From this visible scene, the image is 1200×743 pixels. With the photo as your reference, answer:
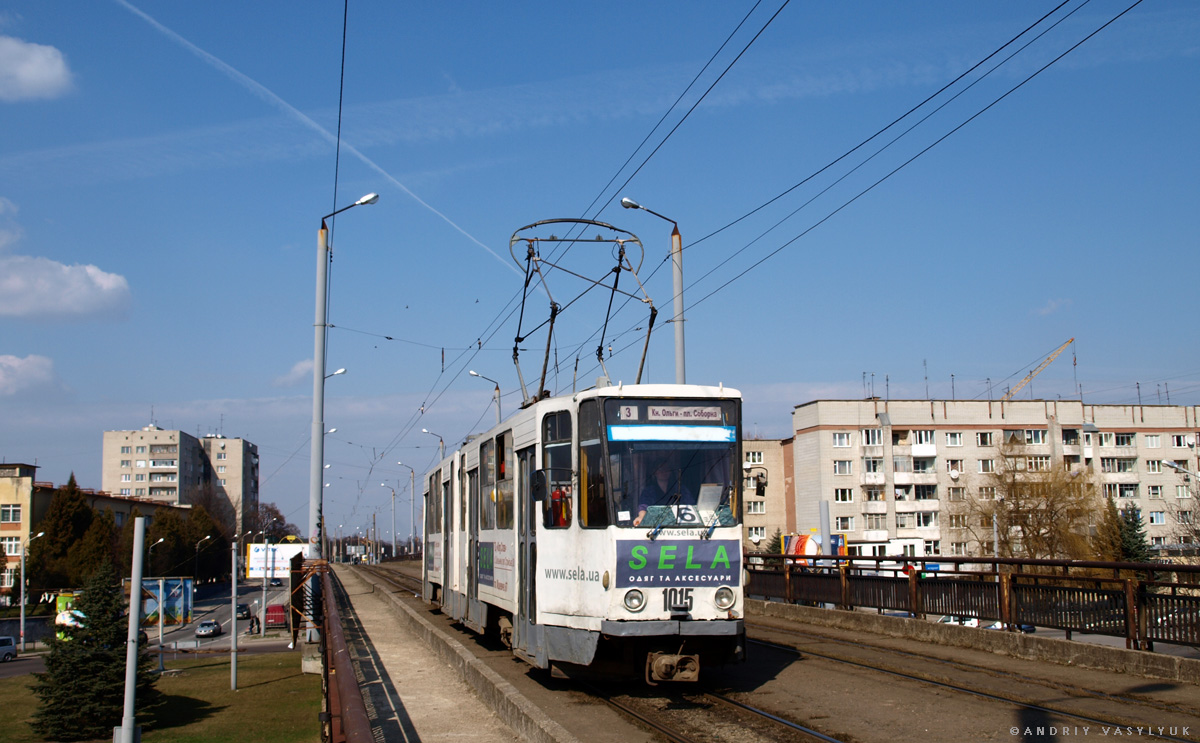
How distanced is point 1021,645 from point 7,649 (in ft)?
189

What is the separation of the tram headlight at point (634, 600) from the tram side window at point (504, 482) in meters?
2.62

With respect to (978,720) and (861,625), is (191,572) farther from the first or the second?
(978,720)

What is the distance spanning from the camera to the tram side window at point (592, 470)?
9930mm

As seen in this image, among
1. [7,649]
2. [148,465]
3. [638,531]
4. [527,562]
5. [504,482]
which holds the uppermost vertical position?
[148,465]

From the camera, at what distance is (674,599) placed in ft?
32.2

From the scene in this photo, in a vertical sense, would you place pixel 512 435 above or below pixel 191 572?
above

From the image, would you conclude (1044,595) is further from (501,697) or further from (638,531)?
(501,697)

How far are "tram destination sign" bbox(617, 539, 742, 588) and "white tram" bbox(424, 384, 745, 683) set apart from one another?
1 centimetres

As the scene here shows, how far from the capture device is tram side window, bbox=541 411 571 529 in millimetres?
10359

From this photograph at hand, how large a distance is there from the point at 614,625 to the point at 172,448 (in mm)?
139262

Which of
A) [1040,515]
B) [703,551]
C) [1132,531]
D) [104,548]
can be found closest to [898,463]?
[1040,515]

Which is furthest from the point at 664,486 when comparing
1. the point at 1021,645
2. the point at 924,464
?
the point at 924,464

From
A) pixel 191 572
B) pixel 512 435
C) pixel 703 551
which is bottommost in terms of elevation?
pixel 191 572

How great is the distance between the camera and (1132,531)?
151 ft
